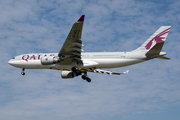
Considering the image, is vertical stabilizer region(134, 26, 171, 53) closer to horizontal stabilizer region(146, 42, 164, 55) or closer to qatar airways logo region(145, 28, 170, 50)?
qatar airways logo region(145, 28, 170, 50)

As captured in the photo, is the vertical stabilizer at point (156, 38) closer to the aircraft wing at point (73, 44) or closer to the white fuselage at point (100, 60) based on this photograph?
the white fuselage at point (100, 60)

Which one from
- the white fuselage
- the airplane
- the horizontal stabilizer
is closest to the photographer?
the horizontal stabilizer

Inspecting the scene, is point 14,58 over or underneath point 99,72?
over

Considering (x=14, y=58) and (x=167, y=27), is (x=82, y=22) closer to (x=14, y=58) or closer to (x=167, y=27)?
(x=167, y=27)

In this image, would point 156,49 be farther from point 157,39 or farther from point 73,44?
point 73,44

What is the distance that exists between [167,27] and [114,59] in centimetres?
864

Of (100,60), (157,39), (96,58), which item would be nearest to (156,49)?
(157,39)

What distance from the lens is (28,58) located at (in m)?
34.7

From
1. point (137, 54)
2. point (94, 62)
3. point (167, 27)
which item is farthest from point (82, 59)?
point (167, 27)

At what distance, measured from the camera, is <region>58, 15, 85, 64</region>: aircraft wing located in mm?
24297

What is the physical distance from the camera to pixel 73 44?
27641 mm

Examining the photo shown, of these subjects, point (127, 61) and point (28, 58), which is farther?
point (28, 58)

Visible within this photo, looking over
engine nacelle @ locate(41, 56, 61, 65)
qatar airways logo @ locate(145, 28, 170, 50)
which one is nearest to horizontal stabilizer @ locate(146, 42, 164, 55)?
qatar airways logo @ locate(145, 28, 170, 50)

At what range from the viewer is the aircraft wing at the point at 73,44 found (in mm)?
24297
